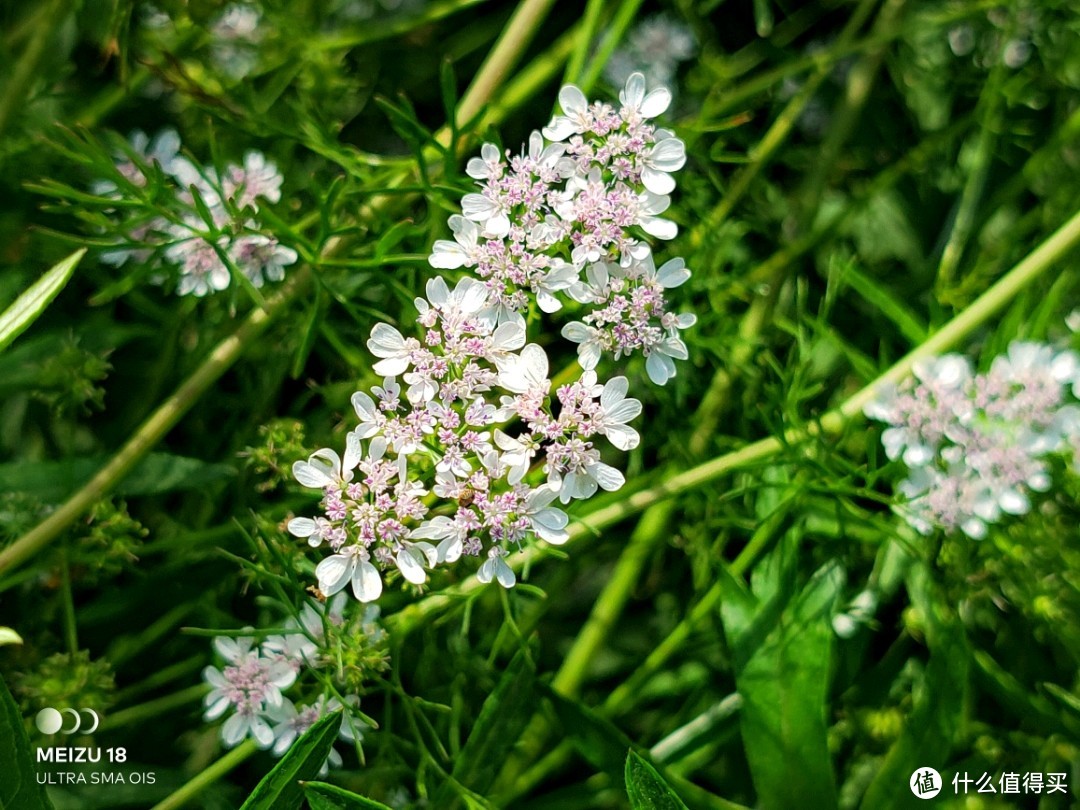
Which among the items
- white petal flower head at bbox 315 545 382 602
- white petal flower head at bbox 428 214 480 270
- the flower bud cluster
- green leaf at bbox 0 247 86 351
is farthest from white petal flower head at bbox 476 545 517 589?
green leaf at bbox 0 247 86 351

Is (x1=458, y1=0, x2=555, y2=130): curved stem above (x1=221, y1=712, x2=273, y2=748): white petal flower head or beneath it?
above

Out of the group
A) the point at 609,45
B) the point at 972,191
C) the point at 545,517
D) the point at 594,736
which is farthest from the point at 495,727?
the point at 972,191

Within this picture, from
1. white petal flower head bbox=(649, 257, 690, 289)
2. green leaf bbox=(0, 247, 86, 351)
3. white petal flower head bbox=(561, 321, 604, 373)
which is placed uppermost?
green leaf bbox=(0, 247, 86, 351)

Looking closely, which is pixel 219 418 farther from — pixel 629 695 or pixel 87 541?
pixel 629 695

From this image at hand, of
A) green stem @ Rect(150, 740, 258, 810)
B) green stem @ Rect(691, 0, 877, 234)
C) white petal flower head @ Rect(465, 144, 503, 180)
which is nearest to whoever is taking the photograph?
white petal flower head @ Rect(465, 144, 503, 180)

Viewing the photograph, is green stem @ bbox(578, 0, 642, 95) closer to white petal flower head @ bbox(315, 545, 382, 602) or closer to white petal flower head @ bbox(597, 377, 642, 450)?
white petal flower head @ bbox(597, 377, 642, 450)

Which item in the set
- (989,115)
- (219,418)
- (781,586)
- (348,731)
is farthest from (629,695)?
(989,115)

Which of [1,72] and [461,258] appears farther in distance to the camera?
[1,72]
